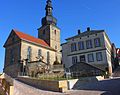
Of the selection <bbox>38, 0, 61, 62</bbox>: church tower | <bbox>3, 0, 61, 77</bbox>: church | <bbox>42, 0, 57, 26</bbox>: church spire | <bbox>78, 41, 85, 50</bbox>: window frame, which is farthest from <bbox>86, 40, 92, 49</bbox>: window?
<bbox>42, 0, 57, 26</bbox>: church spire

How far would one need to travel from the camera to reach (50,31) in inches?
1880

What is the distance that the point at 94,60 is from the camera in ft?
95.3

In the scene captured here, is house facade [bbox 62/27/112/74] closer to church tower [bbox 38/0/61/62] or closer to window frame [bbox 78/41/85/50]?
window frame [bbox 78/41/85/50]

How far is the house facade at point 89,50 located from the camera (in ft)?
93.2

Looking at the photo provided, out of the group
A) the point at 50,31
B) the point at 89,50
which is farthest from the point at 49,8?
the point at 89,50

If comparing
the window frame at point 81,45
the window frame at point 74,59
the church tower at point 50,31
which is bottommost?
the window frame at point 74,59

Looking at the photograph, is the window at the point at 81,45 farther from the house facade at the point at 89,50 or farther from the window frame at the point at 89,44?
the window frame at the point at 89,44

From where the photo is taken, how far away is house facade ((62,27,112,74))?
28.4m

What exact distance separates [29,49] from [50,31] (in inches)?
500

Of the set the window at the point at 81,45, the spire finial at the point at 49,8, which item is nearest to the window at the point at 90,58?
the window at the point at 81,45

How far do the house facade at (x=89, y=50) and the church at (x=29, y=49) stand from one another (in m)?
5.62

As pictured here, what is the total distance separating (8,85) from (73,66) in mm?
19153

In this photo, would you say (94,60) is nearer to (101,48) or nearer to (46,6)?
(101,48)

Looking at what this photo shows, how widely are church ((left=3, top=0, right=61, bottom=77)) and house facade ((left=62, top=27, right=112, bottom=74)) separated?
18.4 ft
